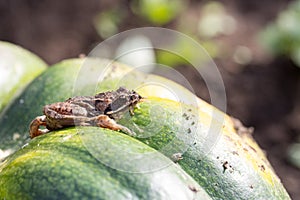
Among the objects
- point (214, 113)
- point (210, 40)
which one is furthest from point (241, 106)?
point (214, 113)

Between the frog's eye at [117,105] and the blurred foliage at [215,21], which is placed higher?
the blurred foliage at [215,21]

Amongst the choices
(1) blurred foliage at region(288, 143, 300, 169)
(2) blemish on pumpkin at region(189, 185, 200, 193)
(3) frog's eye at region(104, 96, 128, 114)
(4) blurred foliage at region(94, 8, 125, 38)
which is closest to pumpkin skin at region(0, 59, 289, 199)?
(3) frog's eye at region(104, 96, 128, 114)

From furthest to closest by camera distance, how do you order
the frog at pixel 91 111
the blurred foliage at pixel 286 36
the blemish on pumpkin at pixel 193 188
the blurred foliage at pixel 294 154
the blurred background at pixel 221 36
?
the blurred foliage at pixel 286 36 < the blurred background at pixel 221 36 < the blurred foliage at pixel 294 154 < the frog at pixel 91 111 < the blemish on pumpkin at pixel 193 188

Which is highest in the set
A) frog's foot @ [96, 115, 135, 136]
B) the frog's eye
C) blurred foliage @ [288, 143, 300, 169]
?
blurred foliage @ [288, 143, 300, 169]

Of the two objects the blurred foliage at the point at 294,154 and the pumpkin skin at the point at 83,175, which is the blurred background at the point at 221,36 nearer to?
the blurred foliage at the point at 294,154

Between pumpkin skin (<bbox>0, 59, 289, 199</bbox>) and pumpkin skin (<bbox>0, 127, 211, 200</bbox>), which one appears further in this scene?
pumpkin skin (<bbox>0, 59, 289, 199</bbox>)

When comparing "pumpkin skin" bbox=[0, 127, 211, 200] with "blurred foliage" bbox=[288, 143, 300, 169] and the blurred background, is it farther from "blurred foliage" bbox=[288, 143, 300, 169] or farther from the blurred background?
the blurred background

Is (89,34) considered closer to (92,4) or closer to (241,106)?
(92,4)

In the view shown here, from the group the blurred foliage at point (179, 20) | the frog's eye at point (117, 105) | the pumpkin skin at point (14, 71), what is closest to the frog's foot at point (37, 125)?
the frog's eye at point (117, 105)
